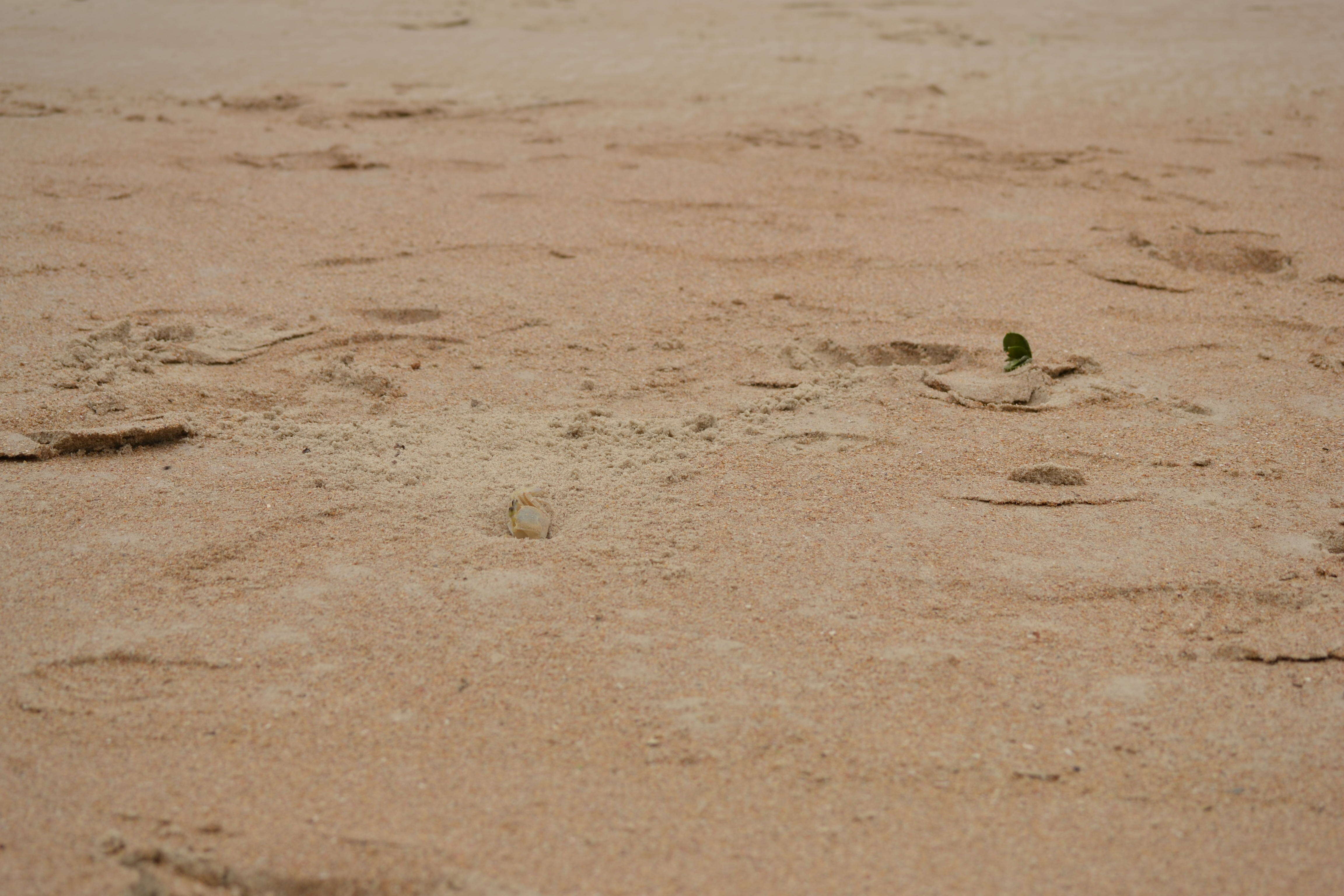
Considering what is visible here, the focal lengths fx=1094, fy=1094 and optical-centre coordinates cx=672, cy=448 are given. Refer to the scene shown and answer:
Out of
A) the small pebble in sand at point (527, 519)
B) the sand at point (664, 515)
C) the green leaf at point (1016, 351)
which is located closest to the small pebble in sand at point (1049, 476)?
the sand at point (664, 515)

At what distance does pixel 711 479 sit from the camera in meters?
2.13

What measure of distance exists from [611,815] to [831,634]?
1.62 ft

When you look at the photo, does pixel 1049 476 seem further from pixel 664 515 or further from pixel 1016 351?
pixel 664 515

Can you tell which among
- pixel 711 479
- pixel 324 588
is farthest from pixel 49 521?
pixel 711 479

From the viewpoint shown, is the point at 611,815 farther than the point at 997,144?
No

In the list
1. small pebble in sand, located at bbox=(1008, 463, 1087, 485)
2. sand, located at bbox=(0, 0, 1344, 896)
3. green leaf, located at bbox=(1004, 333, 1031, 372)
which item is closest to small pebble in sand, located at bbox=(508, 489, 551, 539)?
sand, located at bbox=(0, 0, 1344, 896)

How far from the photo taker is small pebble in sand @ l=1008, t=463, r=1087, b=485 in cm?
214

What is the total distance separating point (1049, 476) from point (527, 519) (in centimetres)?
102

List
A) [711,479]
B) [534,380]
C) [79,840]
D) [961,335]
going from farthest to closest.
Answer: [961,335], [534,380], [711,479], [79,840]

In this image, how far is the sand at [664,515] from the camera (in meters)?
1.36

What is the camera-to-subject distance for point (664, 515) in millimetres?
2014

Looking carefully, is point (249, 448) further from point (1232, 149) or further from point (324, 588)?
point (1232, 149)

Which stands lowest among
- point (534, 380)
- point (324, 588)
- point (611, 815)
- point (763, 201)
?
point (611, 815)

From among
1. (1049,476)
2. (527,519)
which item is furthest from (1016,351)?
(527,519)
